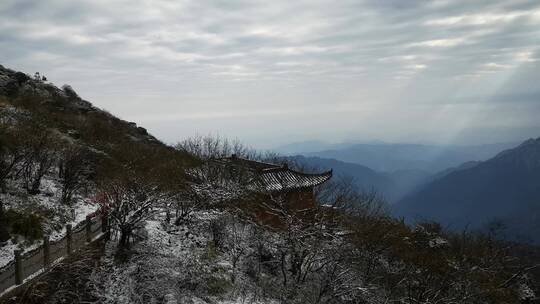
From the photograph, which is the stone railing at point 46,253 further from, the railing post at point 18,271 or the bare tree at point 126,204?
the bare tree at point 126,204

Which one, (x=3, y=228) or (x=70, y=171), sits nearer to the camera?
(x=3, y=228)

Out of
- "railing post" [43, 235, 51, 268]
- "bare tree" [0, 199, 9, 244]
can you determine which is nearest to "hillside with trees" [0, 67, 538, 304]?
"bare tree" [0, 199, 9, 244]

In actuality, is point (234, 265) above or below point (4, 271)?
below

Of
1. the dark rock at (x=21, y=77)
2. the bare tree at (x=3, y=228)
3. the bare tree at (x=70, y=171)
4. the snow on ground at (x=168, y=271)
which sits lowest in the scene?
the snow on ground at (x=168, y=271)

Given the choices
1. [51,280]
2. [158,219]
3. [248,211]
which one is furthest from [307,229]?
[51,280]

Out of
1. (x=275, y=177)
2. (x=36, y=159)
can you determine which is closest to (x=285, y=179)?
(x=275, y=177)

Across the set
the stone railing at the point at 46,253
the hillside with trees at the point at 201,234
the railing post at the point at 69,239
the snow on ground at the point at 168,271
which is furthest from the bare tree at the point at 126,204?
the railing post at the point at 69,239

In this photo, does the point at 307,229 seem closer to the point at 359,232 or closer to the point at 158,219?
the point at 359,232

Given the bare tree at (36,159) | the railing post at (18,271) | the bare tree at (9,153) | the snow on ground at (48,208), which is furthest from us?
the bare tree at (36,159)

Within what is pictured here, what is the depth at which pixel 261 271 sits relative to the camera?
22812 millimetres

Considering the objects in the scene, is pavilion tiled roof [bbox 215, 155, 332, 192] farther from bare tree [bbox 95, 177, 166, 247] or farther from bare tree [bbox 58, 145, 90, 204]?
bare tree [bbox 58, 145, 90, 204]

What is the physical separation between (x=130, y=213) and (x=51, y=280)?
498 centimetres

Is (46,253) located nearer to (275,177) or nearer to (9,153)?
(9,153)

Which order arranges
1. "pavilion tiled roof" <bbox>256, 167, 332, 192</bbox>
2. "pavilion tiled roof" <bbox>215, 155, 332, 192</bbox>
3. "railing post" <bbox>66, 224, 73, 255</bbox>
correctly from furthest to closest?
→ "pavilion tiled roof" <bbox>256, 167, 332, 192</bbox> < "pavilion tiled roof" <bbox>215, 155, 332, 192</bbox> < "railing post" <bbox>66, 224, 73, 255</bbox>
